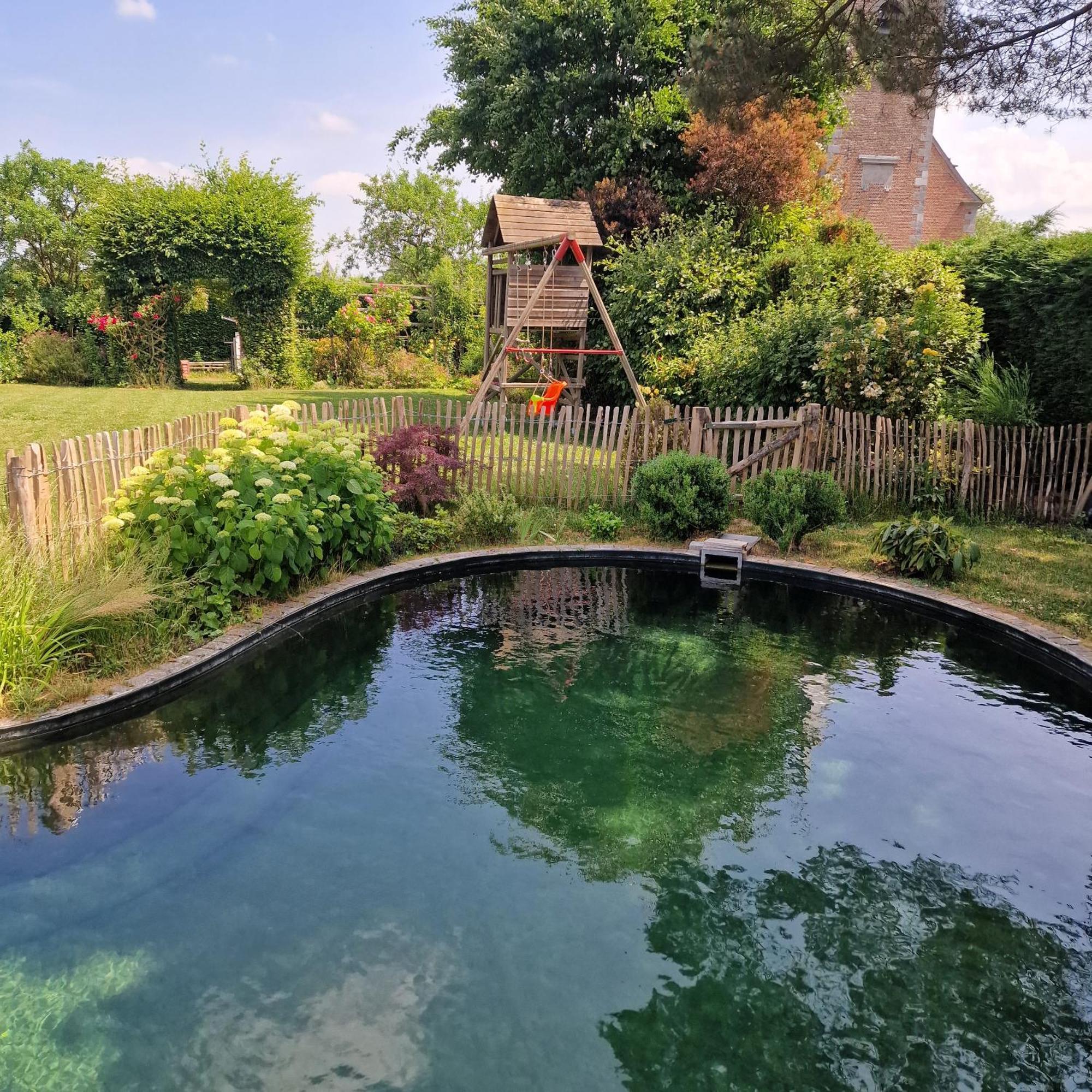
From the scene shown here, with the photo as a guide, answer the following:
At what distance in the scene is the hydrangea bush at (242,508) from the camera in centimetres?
643

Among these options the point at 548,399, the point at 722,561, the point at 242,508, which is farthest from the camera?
the point at 548,399

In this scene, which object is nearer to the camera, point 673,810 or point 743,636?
point 673,810

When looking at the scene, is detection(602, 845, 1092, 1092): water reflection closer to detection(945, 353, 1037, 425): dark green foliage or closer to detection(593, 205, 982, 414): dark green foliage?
detection(593, 205, 982, 414): dark green foliage

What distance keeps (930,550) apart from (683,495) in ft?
8.50

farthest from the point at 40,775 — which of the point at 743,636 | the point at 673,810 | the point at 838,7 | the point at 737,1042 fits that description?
the point at 838,7

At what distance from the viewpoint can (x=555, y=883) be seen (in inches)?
157

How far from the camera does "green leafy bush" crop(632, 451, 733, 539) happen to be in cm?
954

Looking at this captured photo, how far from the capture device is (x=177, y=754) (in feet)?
16.6

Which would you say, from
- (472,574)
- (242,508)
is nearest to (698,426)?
(472,574)

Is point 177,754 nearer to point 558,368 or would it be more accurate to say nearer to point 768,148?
point 558,368

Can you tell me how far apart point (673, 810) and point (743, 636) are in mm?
3030

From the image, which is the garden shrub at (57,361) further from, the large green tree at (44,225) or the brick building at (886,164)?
the brick building at (886,164)

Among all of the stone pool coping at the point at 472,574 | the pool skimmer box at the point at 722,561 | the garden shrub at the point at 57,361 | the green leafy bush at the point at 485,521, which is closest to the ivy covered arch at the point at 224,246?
the garden shrub at the point at 57,361

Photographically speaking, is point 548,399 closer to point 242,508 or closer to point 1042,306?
point 1042,306
